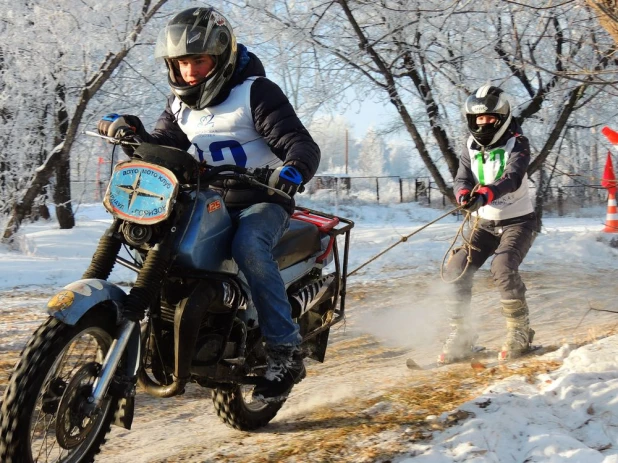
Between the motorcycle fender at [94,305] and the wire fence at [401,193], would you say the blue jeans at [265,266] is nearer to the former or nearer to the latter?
the motorcycle fender at [94,305]

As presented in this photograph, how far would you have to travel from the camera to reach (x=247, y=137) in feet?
13.9

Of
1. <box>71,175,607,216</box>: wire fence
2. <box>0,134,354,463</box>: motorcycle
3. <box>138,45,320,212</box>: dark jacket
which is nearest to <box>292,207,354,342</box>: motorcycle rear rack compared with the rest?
<box>138,45,320,212</box>: dark jacket

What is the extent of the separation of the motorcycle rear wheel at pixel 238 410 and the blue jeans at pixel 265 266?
18.7 inches

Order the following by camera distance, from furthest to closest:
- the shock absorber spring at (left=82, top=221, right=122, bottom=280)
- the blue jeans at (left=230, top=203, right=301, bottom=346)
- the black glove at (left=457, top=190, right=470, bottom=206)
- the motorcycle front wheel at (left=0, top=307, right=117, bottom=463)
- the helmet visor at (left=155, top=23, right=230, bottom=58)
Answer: the black glove at (left=457, top=190, right=470, bottom=206) → the helmet visor at (left=155, top=23, right=230, bottom=58) → the blue jeans at (left=230, top=203, right=301, bottom=346) → the shock absorber spring at (left=82, top=221, right=122, bottom=280) → the motorcycle front wheel at (left=0, top=307, right=117, bottom=463)

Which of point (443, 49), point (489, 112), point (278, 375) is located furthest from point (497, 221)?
point (443, 49)

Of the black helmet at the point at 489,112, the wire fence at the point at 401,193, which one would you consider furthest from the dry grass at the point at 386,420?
the wire fence at the point at 401,193

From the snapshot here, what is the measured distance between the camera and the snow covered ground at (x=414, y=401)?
139 inches

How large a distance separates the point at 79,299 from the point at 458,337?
3.88 m

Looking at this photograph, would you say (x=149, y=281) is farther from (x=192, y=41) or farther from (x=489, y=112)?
(x=489, y=112)

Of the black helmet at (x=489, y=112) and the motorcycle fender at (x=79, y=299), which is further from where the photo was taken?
the black helmet at (x=489, y=112)

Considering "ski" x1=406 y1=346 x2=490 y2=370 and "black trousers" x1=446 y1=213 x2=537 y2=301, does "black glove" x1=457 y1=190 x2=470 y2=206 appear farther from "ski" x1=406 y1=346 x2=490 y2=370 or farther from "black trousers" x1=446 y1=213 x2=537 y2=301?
"ski" x1=406 y1=346 x2=490 y2=370

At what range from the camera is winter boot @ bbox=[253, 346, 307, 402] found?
3.89 meters

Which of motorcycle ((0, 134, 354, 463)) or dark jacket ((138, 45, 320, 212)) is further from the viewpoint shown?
dark jacket ((138, 45, 320, 212))

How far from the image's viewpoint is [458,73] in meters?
11.9
